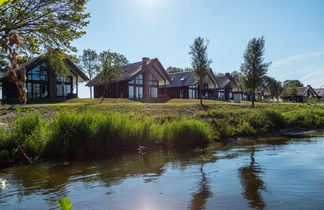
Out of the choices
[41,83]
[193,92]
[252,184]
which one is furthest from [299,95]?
[252,184]

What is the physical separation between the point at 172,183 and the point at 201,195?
3.97 feet

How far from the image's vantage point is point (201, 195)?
19.7 feet

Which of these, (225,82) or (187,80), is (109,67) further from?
(225,82)

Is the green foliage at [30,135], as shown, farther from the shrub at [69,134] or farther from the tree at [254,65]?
the tree at [254,65]

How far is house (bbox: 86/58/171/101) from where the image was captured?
37.3 m

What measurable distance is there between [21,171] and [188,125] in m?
8.54

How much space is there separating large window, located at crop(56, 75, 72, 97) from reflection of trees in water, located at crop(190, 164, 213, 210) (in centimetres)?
3034

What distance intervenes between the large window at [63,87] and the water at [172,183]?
85.6 feet

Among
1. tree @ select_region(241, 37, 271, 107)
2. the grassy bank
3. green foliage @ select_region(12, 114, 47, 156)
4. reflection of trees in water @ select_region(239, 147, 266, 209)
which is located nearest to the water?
reflection of trees in water @ select_region(239, 147, 266, 209)

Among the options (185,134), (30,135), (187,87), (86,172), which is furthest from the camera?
(187,87)

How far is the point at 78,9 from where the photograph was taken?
14805mm

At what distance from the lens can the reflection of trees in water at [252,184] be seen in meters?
5.49

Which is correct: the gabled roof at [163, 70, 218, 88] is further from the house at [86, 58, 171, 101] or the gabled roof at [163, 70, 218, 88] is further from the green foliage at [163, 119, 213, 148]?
the green foliage at [163, 119, 213, 148]

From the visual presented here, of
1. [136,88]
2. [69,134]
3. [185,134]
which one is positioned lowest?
[185,134]
